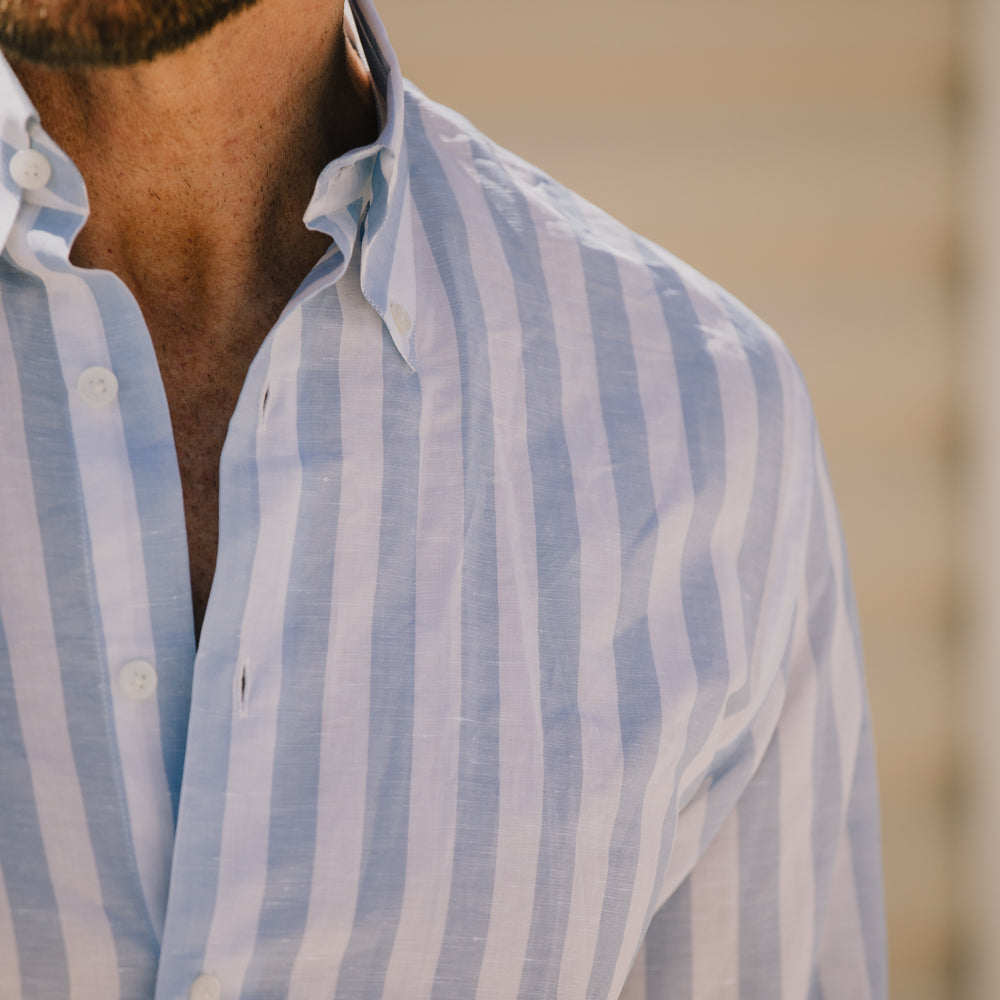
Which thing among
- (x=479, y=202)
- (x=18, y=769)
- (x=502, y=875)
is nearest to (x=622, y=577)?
(x=502, y=875)

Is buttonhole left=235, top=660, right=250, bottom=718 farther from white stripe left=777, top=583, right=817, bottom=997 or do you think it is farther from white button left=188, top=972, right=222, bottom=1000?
white stripe left=777, top=583, right=817, bottom=997

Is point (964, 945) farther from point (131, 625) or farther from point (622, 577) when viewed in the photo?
point (131, 625)

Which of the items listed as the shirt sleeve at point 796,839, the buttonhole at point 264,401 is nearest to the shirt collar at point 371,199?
the buttonhole at point 264,401

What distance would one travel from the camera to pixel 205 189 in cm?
99

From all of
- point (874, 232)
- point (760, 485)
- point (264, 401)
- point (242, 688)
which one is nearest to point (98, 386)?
point (264, 401)

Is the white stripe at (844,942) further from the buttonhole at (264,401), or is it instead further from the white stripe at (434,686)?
the buttonhole at (264,401)

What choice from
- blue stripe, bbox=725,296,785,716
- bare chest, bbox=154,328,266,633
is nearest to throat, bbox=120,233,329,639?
bare chest, bbox=154,328,266,633

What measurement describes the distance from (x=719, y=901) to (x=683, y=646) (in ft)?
0.81

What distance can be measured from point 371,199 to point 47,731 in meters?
0.47

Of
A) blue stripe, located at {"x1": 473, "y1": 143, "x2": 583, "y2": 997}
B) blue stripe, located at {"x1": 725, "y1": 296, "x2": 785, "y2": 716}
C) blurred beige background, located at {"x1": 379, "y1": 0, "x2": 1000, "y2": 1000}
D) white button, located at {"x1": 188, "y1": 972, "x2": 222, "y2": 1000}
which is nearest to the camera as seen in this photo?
white button, located at {"x1": 188, "y1": 972, "x2": 222, "y2": 1000}

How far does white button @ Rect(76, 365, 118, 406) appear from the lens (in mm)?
818

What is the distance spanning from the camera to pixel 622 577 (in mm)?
→ 959

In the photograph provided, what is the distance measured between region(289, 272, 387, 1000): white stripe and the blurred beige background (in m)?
1.43

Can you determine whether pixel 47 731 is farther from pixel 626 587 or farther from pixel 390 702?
pixel 626 587
